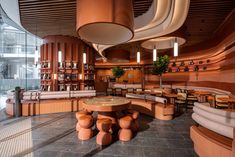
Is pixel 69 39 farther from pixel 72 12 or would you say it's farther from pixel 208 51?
pixel 208 51

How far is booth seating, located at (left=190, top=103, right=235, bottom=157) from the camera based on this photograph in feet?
7.32

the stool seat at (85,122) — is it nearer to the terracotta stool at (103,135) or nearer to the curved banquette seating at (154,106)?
the terracotta stool at (103,135)

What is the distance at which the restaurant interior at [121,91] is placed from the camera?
2.86 m

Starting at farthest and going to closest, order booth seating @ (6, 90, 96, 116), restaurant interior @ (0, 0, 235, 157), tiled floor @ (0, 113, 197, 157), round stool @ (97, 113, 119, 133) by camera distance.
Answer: booth seating @ (6, 90, 96, 116)
round stool @ (97, 113, 119, 133)
tiled floor @ (0, 113, 197, 157)
restaurant interior @ (0, 0, 235, 157)

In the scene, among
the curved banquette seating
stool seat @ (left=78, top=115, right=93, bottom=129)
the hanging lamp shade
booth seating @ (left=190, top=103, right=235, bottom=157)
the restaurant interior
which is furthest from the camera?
the curved banquette seating

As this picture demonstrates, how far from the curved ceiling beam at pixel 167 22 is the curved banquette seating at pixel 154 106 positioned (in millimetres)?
2440

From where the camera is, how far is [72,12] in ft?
17.3

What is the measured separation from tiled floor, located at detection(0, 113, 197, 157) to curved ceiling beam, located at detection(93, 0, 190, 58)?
3075mm

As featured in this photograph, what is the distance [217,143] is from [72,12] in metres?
5.38

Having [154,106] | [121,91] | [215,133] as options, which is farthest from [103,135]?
[121,91]

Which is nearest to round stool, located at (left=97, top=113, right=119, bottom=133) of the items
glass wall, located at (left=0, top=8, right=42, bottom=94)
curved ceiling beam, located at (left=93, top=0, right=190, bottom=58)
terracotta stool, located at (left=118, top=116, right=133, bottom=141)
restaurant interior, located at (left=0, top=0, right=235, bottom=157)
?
restaurant interior, located at (left=0, top=0, right=235, bottom=157)

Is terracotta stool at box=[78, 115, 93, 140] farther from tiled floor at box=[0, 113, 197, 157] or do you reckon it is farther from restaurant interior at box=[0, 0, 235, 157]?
tiled floor at box=[0, 113, 197, 157]

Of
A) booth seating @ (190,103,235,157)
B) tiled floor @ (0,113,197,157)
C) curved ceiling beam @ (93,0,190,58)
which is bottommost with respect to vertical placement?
tiled floor @ (0,113,197,157)

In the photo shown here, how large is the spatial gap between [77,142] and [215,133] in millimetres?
2846
